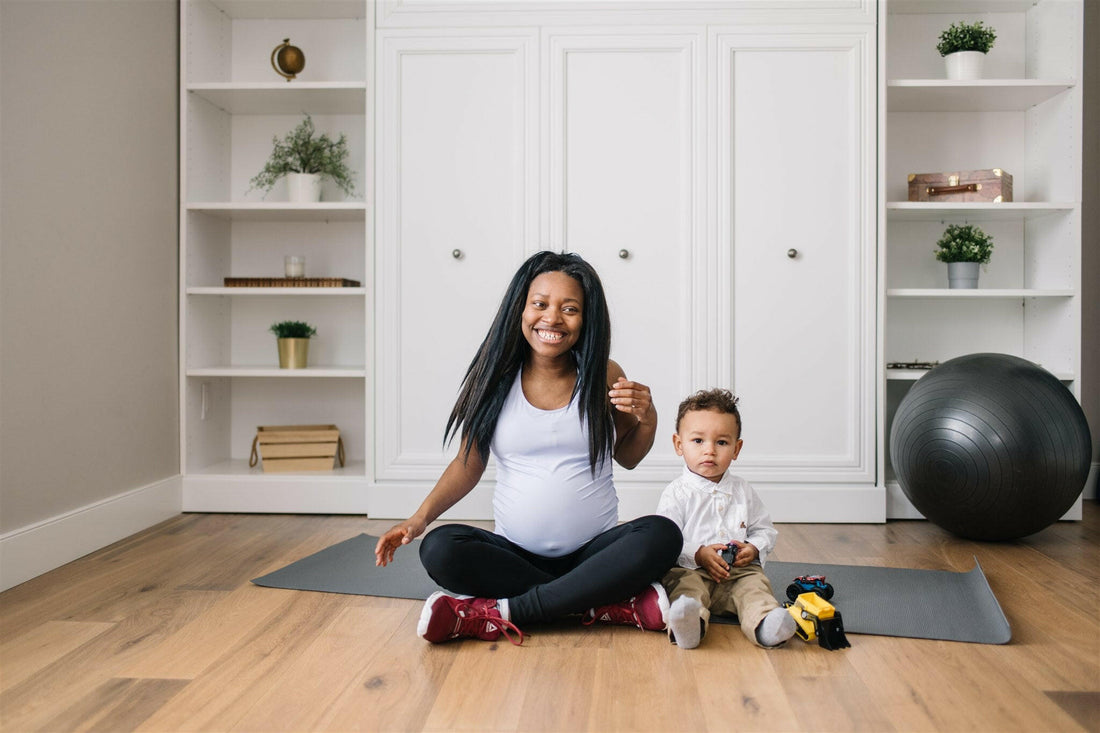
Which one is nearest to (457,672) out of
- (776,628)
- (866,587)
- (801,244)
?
(776,628)

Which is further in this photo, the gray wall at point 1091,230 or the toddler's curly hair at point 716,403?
the gray wall at point 1091,230

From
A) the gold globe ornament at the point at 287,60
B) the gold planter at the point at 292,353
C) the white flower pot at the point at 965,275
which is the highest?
the gold globe ornament at the point at 287,60

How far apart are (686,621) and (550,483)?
0.41 m

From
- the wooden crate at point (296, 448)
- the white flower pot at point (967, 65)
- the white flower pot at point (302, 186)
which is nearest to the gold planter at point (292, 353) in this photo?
the wooden crate at point (296, 448)

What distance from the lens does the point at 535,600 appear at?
5.80 ft

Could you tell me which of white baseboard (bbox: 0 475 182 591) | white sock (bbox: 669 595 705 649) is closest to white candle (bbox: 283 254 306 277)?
white baseboard (bbox: 0 475 182 591)

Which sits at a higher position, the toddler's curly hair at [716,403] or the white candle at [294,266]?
the white candle at [294,266]

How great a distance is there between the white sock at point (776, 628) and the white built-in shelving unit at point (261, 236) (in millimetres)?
1922

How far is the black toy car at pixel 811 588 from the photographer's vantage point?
186cm

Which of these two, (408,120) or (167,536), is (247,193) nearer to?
(408,120)

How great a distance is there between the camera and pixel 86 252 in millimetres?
2564

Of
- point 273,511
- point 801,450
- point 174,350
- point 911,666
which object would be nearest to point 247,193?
point 174,350

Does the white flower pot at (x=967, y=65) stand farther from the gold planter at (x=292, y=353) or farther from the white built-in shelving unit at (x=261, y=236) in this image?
the gold planter at (x=292, y=353)

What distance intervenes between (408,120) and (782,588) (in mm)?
2053
